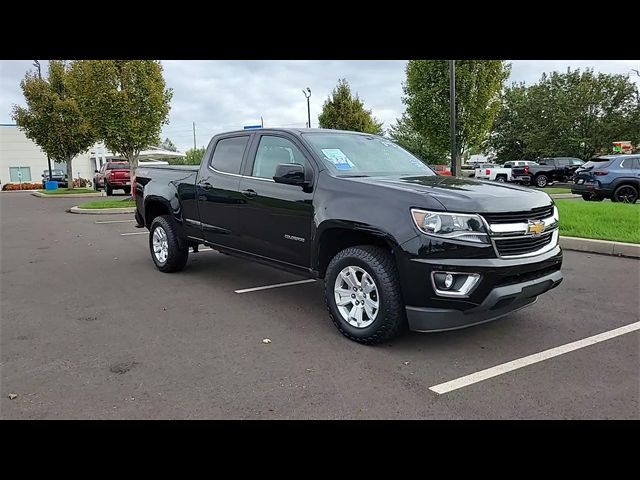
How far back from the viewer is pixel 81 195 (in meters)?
25.6

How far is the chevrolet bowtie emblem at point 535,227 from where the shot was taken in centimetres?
405

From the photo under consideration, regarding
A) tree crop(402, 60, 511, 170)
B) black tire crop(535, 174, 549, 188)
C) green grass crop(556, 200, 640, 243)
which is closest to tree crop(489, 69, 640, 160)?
black tire crop(535, 174, 549, 188)

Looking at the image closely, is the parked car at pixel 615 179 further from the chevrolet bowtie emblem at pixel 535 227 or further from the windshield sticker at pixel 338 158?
the windshield sticker at pixel 338 158

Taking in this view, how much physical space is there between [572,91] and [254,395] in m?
44.4

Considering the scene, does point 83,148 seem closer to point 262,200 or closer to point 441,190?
point 262,200

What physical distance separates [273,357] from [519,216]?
2.30m

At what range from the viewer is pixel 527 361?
152 inches

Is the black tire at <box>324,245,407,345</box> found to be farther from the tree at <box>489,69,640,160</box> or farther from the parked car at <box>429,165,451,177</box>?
the tree at <box>489,69,640,160</box>

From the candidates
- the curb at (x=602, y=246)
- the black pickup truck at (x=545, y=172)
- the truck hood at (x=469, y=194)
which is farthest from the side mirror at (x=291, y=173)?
the black pickup truck at (x=545, y=172)

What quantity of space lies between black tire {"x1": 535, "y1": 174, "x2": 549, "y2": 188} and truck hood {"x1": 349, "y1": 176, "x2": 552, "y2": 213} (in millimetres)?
26111

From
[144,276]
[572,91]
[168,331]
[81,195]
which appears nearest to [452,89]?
[144,276]

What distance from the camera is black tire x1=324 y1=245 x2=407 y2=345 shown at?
397cm

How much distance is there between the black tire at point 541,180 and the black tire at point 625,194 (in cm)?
1392
